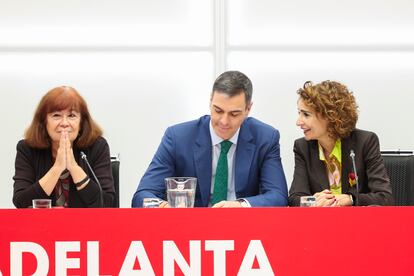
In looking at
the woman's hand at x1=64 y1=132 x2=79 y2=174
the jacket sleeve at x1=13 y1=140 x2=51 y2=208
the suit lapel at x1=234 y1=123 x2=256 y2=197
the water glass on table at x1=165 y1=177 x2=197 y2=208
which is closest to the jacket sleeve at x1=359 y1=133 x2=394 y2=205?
the suit lapel at x1=234 y1=123 x2=256 y2=197

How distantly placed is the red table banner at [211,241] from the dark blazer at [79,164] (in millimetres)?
1046

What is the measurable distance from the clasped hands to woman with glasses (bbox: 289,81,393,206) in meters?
0.15

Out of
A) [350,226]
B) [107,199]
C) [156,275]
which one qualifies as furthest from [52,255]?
[107,199]

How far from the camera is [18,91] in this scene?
430 centimetres

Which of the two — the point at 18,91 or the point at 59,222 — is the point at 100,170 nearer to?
the point at 59,222

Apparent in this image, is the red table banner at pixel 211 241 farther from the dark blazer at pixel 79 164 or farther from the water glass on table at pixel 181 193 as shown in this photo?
the dark blazer at pixel 79 164

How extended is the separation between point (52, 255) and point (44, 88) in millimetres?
2565

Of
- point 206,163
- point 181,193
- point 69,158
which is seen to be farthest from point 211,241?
point 69,158

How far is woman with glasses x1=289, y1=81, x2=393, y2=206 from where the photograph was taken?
303cm

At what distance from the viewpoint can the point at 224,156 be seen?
2.93 metres

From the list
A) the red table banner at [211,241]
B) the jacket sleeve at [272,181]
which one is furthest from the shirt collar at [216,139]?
the red table banner at [211,241]

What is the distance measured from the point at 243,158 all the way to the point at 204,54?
4.87 ft

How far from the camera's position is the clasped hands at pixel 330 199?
269 centimetres

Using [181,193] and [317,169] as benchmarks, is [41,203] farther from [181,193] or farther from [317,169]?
[317,169]
